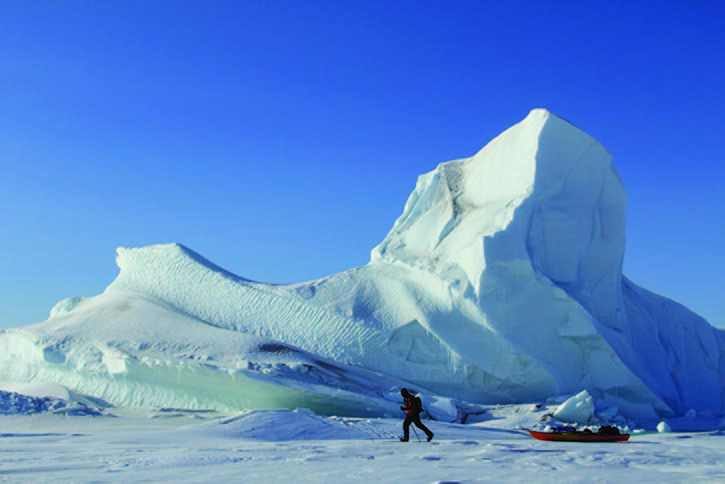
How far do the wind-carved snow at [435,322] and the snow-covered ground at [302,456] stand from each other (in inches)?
97.2

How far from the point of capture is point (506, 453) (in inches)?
340

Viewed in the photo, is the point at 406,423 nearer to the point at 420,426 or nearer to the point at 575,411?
the point at 420,426

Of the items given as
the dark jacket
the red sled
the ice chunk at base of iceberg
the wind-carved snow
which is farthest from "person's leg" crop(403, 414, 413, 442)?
the ice chunk at base of iceberg

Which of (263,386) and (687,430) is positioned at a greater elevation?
(263,386)

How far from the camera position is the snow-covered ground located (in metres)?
6.59

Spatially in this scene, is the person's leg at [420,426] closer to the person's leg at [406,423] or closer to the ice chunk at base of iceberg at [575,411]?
the person's leg at [406,423]

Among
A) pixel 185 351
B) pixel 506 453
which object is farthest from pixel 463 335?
pixel 506 453

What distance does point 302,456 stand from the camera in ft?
26.8

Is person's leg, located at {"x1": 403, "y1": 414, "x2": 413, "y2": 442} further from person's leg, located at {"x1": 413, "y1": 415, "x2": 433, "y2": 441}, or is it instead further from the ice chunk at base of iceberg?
the ice chunk at base of iceberg

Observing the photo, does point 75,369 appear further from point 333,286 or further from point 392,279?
point 392,279

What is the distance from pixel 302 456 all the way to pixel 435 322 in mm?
10095

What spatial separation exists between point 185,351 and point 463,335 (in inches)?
236

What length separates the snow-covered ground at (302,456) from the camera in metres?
6.59

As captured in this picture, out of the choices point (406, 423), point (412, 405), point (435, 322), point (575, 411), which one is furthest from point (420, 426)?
point (435, 322)
